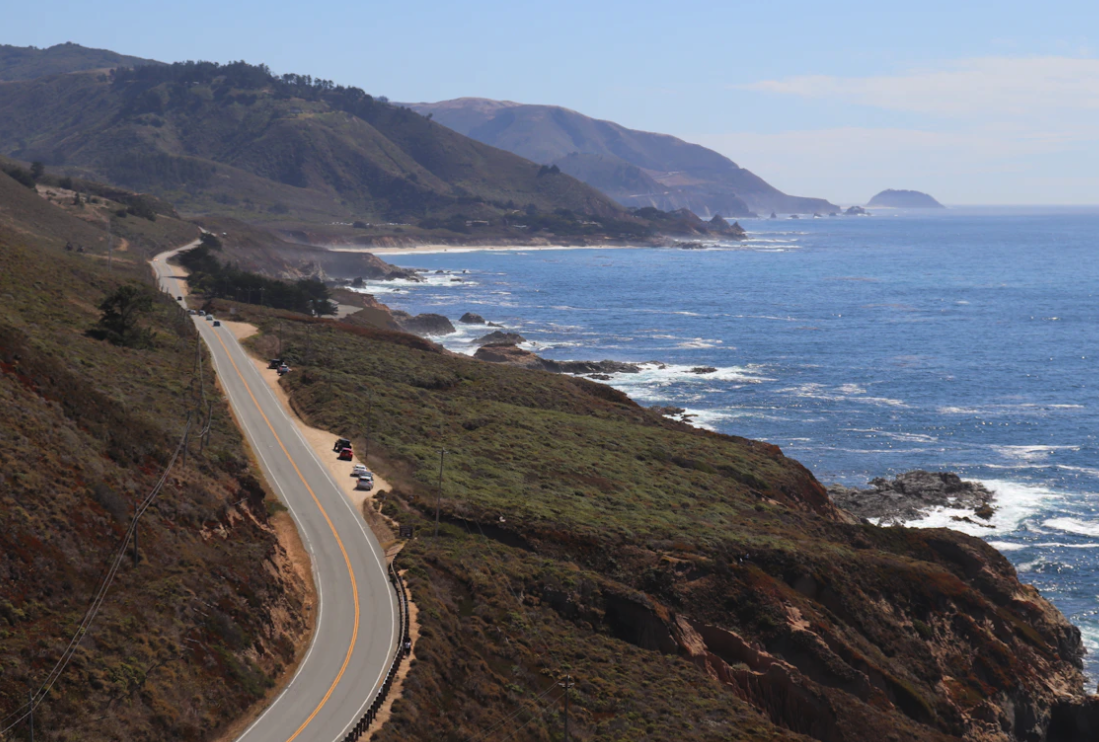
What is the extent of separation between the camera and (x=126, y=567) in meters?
27.1

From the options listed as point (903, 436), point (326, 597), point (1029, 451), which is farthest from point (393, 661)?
point (1029, 451)

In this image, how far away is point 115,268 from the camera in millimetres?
101438

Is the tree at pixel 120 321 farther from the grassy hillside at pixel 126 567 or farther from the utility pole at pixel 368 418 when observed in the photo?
the utility pole at pixel 368 418

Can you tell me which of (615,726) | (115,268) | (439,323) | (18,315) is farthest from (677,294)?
(615,726)

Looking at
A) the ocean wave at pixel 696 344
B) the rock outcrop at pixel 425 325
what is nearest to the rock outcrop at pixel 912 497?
the ocean wave at pixel 696 344

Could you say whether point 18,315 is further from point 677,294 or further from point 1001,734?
point 677,294

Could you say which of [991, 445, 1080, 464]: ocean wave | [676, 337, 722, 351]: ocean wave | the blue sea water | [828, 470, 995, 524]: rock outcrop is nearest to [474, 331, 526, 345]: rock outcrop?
the blue sea water

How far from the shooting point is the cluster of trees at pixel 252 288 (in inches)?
4026

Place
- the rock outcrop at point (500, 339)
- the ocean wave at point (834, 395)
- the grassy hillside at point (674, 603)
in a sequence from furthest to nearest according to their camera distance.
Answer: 1. the rock outcrop at point (500, 339)
2. the ocean wave at point (834, 395)
3. the grassy hillside at point (674, 603)

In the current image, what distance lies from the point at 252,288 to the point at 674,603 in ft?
262

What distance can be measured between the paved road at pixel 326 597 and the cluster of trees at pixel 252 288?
50420mm

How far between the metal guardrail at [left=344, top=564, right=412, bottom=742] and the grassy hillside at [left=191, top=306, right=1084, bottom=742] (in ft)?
1.71

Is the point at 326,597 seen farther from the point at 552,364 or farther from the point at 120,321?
the point at 552,364

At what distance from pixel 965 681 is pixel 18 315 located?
48.2 m
